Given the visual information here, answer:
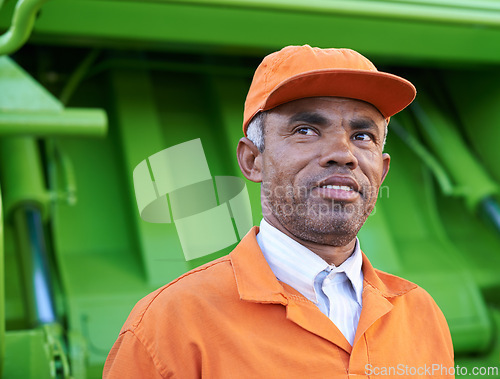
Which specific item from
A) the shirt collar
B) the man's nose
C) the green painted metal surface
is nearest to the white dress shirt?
the shirt collar

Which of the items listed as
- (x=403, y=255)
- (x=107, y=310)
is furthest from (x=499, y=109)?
(x=107, y=310)

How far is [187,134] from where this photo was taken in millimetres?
2836

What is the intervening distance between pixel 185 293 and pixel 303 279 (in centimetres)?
17

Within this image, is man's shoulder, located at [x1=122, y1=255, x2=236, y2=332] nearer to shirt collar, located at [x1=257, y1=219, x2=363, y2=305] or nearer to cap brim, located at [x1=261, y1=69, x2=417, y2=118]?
shirt collar, located at [x1=257, y1=219, x2=363, y2=305]

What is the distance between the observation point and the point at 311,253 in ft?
3.24

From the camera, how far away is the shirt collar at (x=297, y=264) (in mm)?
980

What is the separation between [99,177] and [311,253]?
1792 mm

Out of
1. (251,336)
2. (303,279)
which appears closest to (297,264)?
(303,279)

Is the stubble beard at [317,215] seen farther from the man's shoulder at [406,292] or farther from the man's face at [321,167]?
the man's shoulder at [406,292]

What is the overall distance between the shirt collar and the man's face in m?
0.02

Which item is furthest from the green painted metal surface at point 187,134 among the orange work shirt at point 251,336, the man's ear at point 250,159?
the orange work shirt at point 251,336

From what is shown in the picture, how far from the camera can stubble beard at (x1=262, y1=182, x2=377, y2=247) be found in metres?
0.97

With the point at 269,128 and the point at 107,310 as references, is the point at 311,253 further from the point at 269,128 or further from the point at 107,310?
the point at 107,310

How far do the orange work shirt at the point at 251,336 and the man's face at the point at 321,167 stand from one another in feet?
0.30
